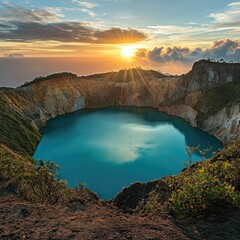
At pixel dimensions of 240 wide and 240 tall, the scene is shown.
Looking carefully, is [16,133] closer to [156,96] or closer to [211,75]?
[156,96]

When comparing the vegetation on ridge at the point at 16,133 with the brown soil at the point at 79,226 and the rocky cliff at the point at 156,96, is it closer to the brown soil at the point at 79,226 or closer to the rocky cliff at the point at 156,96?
the rocky cliff at the point at 156,96

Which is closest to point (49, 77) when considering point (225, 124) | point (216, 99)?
point (216, 99)

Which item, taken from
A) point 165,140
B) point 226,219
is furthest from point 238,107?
point 226,219

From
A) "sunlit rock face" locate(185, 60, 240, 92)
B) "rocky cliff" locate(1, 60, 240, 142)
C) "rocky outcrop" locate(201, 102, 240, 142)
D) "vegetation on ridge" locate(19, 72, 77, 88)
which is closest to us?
"rocky outcrop" locate(201, 102, 240, 142)

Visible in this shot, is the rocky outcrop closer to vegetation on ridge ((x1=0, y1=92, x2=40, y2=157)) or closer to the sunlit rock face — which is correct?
the sunlit rock face

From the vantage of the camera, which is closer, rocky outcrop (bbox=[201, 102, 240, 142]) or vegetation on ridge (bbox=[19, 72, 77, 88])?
rocky outcrop (bbox=[201, 102, 240, 142])

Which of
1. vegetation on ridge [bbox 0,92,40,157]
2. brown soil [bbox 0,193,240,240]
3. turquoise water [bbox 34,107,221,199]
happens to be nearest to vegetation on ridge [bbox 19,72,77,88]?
turquoise water [bbox 34,107,221,199]

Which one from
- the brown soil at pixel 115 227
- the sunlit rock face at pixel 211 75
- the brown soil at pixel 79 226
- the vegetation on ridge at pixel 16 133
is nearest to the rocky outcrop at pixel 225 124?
the sunlit rock face at pixel 211 75

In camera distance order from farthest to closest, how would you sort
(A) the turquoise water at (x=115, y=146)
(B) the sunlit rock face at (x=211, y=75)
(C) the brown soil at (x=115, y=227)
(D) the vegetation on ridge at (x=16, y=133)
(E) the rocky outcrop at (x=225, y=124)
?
(B) the sunlit rock face at (x=211, y=75)
(E) the rocky outcrop at (x=225, y=124)
(D) the vegetation on ridge at (x=16, y=133)
(A) the turquoise water at (x=115, y=146)
(C) the brown soil at (x=115, y=227)
